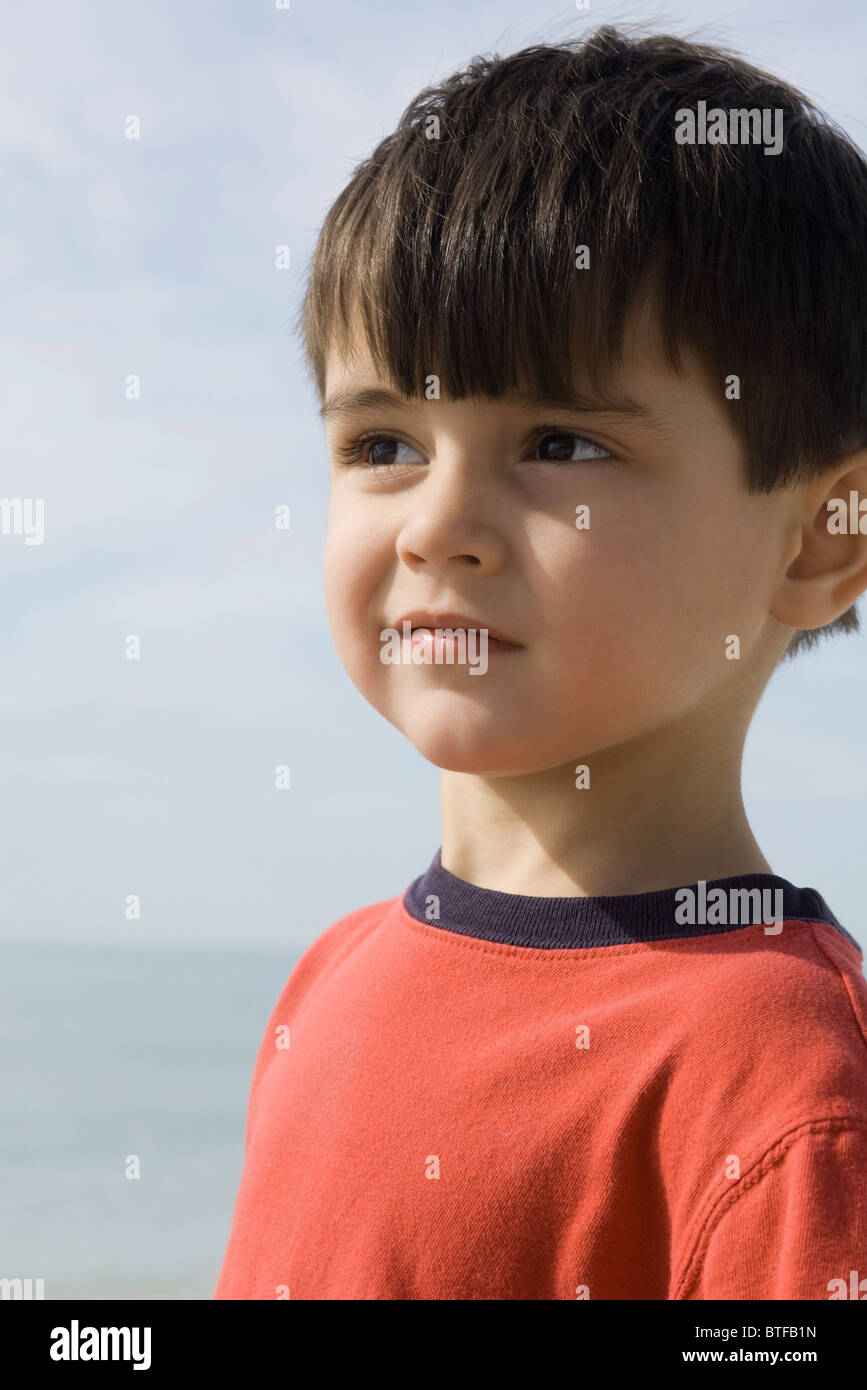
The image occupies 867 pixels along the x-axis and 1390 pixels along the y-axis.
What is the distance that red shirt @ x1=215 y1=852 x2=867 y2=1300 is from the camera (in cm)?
79

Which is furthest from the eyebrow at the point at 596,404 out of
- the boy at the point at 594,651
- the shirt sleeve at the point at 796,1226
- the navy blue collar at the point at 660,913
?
the shirt sleeve at the point at 796,1226

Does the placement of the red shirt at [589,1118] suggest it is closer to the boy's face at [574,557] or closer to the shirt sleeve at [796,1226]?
the shirt sleeve at [796,1226]

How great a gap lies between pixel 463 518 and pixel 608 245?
8.3 inches

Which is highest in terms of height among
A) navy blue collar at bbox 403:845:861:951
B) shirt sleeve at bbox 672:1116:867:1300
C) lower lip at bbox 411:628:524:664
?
lower lip at bbox 411:628:524:664

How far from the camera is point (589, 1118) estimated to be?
2.84 feet

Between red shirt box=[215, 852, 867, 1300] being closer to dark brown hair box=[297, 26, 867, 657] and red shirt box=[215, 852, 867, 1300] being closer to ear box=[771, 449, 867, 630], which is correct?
ear box=[771, 449, 867, 630]

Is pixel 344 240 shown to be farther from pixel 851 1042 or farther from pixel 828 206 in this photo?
pixel 851 1042

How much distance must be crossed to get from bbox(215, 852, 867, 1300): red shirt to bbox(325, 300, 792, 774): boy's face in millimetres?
153

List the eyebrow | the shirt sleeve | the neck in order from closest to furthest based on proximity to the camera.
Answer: the shirt sleeve
the eyebrow
the neck

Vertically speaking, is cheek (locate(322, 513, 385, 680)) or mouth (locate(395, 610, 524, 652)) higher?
cheek (locate(322, 513, 385, 680))

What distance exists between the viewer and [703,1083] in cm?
84

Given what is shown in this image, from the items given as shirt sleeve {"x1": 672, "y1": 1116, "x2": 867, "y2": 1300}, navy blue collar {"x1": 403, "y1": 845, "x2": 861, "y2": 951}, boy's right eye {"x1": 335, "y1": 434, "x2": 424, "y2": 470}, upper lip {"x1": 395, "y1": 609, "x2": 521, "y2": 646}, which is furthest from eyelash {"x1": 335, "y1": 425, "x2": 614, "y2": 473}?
shirt sleeve {"x1": 672, "y1": 1116, "x2": 867, "y2": 1300}

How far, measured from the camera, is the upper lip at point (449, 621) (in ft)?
3.00

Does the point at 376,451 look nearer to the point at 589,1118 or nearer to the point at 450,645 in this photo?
the point at 450,645
